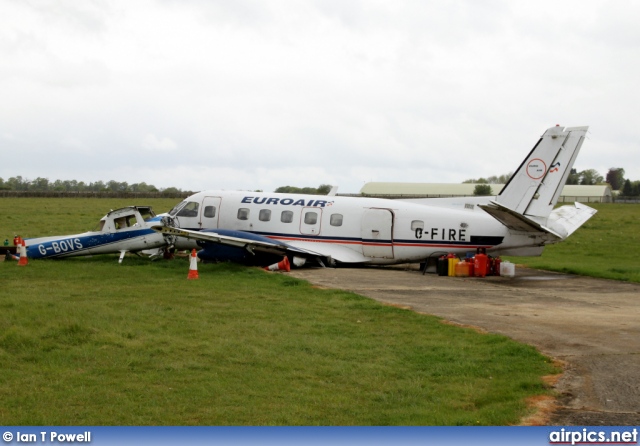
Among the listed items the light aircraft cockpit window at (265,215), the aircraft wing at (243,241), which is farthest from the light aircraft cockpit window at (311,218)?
the light aircraft cockpit window at (265,215)

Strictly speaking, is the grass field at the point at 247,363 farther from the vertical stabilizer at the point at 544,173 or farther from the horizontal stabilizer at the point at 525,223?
the vertical stabilizer at the point at 544,173

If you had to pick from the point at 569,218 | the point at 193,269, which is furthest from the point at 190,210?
the point at 569,218

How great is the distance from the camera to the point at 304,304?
61.5 feet

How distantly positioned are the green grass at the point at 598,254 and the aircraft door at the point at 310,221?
9.18 meters

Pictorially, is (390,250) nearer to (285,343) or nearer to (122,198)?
(285,343)

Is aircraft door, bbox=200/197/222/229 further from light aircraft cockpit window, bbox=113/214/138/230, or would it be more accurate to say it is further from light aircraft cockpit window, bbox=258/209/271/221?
light aircraft cockpit window, bbox=113/214/138/230

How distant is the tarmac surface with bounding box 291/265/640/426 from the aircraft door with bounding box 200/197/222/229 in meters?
5.03

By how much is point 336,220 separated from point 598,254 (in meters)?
16.8

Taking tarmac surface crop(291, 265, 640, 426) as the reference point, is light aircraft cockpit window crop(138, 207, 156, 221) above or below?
above

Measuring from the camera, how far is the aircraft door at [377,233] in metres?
27.9

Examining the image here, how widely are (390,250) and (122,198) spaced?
77.4m

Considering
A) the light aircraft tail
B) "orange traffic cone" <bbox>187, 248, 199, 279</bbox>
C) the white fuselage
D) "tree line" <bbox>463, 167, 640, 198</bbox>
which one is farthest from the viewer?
"tree line" <bbox>463, 167, 640, 198</bbox>

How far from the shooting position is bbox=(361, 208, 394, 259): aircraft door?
27.9 m

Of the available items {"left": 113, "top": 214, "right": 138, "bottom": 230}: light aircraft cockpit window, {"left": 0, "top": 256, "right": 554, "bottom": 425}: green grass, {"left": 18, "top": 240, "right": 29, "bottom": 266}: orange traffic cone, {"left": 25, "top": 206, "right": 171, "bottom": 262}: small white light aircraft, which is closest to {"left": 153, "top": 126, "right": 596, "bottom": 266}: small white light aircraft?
{"left": 25, "top": 206, "right": 171, "bottom": 262}: small white light aircraft
